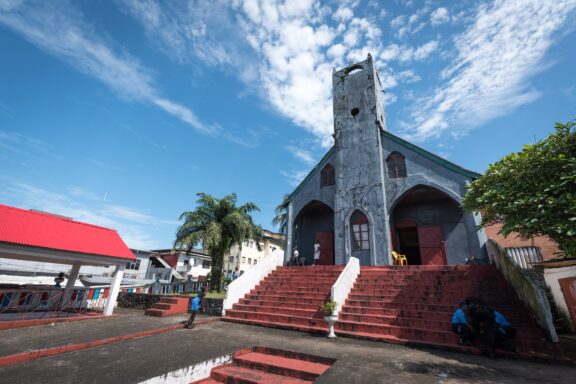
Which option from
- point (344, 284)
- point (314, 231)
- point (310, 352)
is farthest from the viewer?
point (314, 231)

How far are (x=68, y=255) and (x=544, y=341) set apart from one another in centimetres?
1490

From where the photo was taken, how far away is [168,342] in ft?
22.7

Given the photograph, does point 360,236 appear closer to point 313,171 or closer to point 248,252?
point 313,171

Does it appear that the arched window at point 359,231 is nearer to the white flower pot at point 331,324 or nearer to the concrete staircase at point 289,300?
the concrete staircase at point 289,300

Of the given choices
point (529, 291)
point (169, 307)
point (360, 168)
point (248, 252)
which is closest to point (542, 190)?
point (529, 291)

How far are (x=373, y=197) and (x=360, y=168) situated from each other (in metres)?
2.08

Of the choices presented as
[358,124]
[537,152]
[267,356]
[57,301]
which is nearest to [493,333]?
[537,152]

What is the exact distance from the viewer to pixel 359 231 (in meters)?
15.0

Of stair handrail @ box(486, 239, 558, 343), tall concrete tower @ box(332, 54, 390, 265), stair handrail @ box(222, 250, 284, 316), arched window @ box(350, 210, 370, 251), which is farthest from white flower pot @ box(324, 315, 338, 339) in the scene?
arched window @ box(350, 210, 370, 251)

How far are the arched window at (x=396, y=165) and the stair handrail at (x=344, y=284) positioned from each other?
6438 mm

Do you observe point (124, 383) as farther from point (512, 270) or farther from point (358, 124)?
point (358, 124)

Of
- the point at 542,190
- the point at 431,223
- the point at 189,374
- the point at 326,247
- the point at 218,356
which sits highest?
the point at 431,223

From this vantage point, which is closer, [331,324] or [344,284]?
[331,324]

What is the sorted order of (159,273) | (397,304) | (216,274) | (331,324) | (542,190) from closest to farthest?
(542,190), (331,324), (397,304), (216,274), (159,273)
